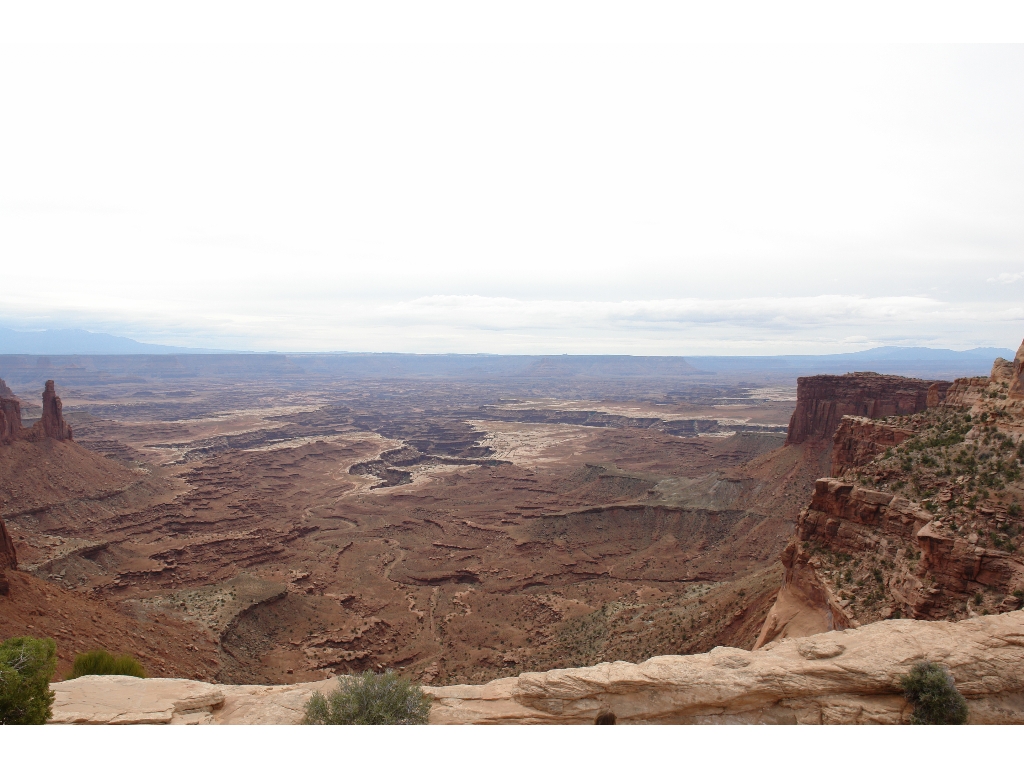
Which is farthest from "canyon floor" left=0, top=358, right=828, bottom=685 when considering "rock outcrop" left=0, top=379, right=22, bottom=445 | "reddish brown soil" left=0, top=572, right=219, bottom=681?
"rock outcrop" left=0, top=379, right=22, bottom=445

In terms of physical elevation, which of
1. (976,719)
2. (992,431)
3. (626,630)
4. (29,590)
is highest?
(992,431)

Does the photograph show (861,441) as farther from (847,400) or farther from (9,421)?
(9,421)

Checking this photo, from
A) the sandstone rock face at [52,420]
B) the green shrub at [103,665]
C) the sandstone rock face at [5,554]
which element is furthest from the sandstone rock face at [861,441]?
the sandstone rock face at [52,420]

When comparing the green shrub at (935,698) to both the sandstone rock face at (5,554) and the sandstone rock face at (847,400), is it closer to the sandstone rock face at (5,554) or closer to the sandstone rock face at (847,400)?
the sandstone rock face at (5,554)

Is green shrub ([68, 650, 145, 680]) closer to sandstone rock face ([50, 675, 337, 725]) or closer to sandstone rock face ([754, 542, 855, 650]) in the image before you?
sandstone rock face ([50, 675, 337, 725])

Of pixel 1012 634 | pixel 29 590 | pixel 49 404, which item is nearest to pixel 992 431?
pixel 1012 634

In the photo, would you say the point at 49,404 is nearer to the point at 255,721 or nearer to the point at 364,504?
the point at 364,504
